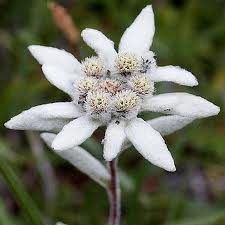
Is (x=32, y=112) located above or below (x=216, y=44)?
above

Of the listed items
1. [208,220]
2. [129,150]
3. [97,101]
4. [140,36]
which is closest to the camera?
[97,101]

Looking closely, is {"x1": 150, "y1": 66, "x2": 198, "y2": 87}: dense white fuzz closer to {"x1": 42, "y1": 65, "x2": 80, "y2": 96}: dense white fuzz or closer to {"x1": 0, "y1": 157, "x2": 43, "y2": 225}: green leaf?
{"x1": 42, "y1": 65, "x2": 80, "y2": 96}: dense white fuzz

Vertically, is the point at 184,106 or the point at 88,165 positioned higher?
the point at 184,106

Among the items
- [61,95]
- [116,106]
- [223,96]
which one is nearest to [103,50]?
[116,106]

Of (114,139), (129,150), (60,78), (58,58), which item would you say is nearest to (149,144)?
(114,139)

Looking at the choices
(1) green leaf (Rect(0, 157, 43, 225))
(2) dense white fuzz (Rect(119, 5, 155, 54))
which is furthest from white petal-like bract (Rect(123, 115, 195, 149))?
(1) green leaf (Rect(0, 157, 43, 225))

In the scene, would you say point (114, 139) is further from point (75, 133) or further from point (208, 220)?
point (208, 220)

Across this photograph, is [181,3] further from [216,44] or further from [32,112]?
[32,112]
